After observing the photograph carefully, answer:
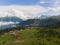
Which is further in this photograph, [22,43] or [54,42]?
[54,42]

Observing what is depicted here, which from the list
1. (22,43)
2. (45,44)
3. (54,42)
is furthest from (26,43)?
(54,42)

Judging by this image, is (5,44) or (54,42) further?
(54,42)

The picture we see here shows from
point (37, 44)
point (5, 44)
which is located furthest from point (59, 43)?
point (5, 44)

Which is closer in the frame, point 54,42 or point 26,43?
point 26,43

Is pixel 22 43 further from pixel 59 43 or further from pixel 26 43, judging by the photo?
pixel 59 43

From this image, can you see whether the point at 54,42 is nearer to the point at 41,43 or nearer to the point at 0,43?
the point at 41,43

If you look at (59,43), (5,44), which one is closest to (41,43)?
(59,43)

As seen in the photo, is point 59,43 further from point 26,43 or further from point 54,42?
point 26,43
